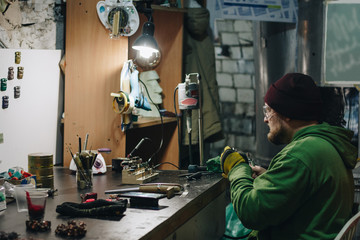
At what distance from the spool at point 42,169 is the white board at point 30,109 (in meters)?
0.37

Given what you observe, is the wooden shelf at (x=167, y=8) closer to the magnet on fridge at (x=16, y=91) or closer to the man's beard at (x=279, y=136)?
the magnet on fridge at (x=16, y=91)

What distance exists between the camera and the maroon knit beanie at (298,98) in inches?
71.1

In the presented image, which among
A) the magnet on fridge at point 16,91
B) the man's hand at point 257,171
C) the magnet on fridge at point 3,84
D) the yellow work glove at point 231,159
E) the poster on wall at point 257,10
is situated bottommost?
the man's hand at point 257,171

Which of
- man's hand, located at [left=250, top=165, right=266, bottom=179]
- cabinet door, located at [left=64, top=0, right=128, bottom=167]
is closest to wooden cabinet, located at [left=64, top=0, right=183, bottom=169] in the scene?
cabinet door, located at [left=64, top=0, right=128, bottom=167]

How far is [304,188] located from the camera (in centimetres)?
158

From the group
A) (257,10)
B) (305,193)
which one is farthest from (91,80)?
(305,193)

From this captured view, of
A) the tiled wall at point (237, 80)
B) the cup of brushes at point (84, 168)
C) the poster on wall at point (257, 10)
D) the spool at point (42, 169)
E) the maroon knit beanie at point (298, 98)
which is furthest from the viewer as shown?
the tiled wall at point (237, 80)

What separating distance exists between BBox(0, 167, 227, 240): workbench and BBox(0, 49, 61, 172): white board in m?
0.21

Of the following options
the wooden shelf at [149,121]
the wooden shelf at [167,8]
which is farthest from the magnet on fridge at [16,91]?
the wooden shelf at [167,8]

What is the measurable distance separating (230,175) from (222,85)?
5.24 m

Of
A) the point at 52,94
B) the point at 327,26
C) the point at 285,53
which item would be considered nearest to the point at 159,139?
the point at 52,94

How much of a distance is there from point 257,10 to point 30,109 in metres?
1.75

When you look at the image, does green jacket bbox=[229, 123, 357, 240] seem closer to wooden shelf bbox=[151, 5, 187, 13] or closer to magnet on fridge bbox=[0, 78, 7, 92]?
magnet on fridge bbox=[0, 78, 7, 92]

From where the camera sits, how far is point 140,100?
272 cm
